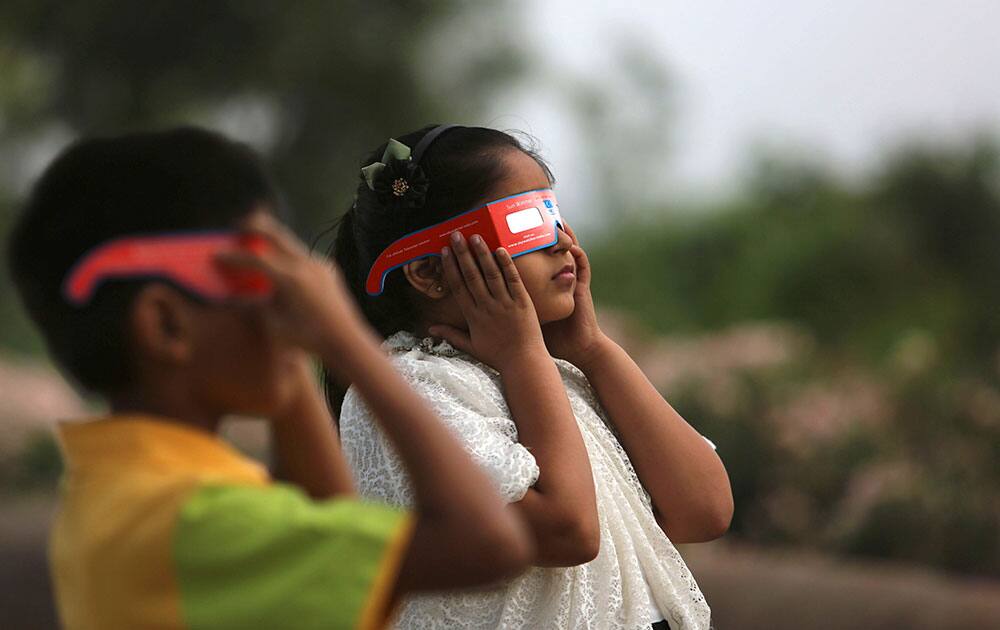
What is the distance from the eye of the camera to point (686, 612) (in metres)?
2.55

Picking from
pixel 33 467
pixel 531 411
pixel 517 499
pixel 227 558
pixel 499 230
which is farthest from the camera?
pixel 33 467

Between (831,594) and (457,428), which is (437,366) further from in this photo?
(831,594)

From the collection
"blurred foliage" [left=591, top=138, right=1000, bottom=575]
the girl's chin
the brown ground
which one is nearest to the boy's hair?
the girl's chin

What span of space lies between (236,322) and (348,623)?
1.35 ft

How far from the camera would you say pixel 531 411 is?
243cm

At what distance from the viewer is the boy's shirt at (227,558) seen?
1.54m

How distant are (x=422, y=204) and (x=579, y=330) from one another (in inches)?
16.9

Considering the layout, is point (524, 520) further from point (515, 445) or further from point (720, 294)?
point (720, 294)

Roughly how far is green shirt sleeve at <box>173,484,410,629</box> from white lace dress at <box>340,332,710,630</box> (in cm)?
72

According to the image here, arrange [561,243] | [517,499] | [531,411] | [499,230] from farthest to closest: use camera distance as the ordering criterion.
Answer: [561,243] < [499,230] < [531,411] < [517,499]

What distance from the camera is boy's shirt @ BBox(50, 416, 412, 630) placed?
154 centimetres

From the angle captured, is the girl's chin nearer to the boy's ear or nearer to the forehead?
the forehead

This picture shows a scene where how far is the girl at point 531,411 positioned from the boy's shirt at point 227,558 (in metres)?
0.71

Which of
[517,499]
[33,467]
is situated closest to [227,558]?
[517,499]
